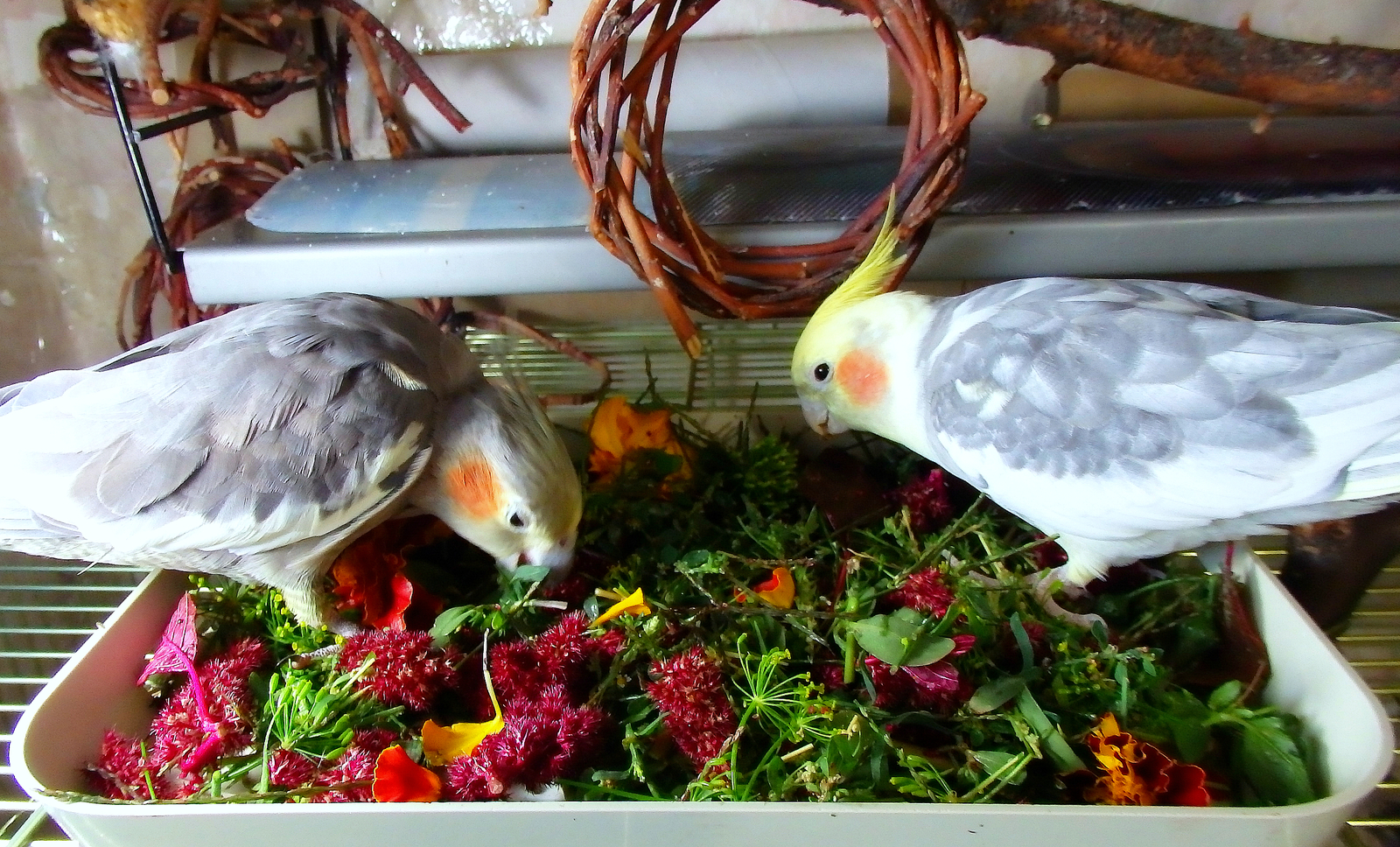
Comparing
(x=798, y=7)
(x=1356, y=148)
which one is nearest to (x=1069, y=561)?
(x=1356, y=148)

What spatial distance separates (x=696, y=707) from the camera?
609 millimetres

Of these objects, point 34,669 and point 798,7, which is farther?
point 798,7

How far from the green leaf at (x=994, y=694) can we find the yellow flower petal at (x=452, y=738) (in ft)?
1.14

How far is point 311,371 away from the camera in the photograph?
0.68 metres

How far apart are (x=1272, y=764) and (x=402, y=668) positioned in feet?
2.12

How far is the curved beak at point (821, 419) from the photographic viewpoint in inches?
34.1

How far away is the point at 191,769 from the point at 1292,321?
0.93 m

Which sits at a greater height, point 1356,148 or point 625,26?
point 625,26

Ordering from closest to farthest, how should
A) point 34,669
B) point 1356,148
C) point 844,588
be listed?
point 844,588 → point 1356,148 → point 34,669

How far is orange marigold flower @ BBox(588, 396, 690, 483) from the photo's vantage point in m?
0.89

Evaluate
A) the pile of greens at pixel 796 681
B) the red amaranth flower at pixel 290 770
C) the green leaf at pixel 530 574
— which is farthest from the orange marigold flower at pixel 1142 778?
the red amaranth flower at pixel 290 770

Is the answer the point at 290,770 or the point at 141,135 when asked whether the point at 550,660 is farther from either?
the point at 141,135

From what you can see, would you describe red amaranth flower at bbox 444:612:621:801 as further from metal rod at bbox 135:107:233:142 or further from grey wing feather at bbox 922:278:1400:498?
metal rod at bbox 135:107:233:142

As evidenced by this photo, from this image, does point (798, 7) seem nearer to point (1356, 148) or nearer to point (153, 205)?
point (1356, 148)
